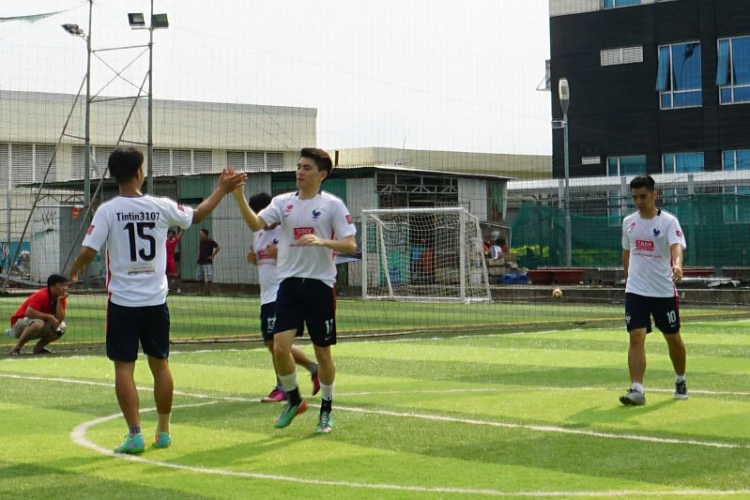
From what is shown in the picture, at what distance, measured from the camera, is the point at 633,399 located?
10.5 m

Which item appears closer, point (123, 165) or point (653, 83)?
point (123, 165)

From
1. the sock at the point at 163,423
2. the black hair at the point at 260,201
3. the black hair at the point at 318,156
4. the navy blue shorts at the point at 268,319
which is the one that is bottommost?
the sock at the point at 163,423

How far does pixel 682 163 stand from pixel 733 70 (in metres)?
4.32

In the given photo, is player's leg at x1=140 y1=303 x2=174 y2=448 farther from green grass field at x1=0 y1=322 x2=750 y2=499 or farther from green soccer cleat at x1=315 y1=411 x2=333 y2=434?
green soccer cleat at x1=315 y1=411 x2=333 y2=434

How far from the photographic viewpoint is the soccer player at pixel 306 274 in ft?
30.7

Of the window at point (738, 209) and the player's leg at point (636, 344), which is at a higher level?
the window at point (738, 209)

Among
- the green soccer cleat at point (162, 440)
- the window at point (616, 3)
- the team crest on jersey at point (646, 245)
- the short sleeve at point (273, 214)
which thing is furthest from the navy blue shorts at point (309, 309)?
the window at point (616, 3)

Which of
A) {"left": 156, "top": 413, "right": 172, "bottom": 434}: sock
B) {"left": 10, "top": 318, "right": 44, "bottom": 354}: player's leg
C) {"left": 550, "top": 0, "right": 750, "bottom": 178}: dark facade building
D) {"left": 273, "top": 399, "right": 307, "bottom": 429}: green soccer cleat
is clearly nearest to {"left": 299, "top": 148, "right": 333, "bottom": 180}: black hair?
{"left": 273, "top": 399, "right": 307, "bottom": 429}: green soccer cleat

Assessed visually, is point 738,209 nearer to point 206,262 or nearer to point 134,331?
point 206,262

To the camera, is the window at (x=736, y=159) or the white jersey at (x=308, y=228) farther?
the window at (x=736, y=159)

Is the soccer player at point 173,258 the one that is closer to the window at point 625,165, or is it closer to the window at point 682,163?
the window at point 625,165

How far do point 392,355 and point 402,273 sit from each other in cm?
2113

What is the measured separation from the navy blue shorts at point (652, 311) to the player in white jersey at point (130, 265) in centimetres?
447

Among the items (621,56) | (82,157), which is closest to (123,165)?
(82,157)
